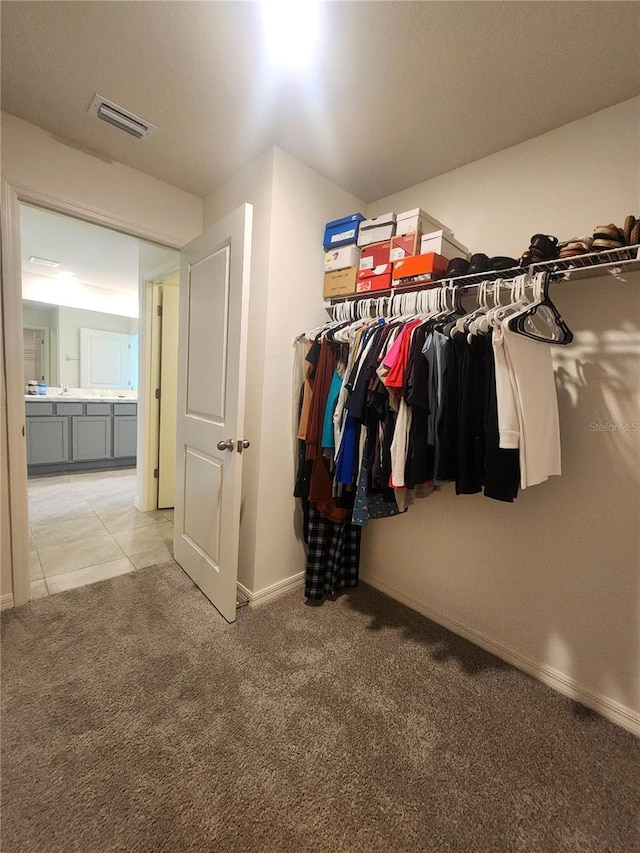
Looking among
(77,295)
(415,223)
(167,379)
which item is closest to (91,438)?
(77,295)

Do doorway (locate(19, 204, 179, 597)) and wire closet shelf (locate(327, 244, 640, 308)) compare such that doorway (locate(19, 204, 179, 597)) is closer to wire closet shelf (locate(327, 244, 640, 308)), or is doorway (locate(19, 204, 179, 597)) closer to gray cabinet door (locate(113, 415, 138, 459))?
gray cabinet door (locate(113, 415, 138, 459))

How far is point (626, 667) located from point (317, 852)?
1.30 m

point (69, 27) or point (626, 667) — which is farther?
point (626, 667)

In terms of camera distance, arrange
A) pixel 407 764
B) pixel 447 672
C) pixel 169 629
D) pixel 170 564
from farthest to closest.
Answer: pixel 170 564 < pixel 169 629 < pixel 447 672 < pixel 407 764

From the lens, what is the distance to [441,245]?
167 centimetres

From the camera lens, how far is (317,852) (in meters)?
0.98

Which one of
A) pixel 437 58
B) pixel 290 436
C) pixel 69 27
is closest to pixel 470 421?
pixel 290 436

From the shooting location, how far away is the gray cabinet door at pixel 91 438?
467 centimetres

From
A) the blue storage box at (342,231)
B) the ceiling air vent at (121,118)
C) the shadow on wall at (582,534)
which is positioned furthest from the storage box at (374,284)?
the ceiling air vent at (121,118)

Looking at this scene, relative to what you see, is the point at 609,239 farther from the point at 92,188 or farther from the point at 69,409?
the point at 69,409

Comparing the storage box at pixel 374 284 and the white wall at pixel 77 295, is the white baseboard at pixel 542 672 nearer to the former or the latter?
the storage box at pixel 374 284

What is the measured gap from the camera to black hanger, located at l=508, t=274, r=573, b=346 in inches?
51.3

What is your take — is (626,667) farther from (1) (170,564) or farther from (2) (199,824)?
(1) (170,564)

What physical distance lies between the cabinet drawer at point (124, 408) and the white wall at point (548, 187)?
4.53 meters
